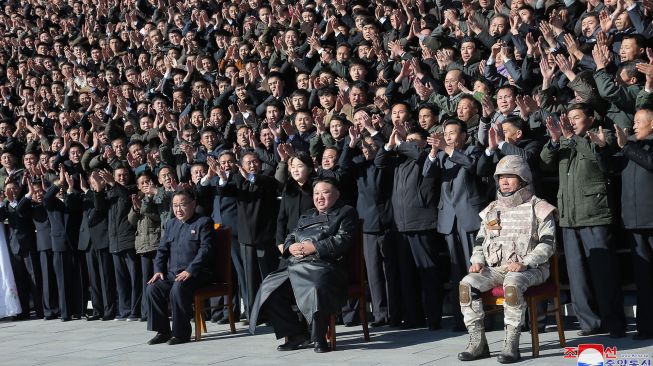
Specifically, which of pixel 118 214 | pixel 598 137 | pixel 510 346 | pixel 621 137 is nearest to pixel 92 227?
pixel 118 214

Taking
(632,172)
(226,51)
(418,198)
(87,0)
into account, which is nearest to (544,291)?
(632,172)

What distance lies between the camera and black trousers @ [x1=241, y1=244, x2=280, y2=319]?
35.8 feet

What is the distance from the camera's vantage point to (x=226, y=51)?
53.2 ft

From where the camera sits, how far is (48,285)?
13.0 metres

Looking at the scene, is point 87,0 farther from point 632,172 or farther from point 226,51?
point 632,172

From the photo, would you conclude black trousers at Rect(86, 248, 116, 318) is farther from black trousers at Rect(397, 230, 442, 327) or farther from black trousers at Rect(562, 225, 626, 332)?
black trousers at Rect(562, 225, 626, 332)

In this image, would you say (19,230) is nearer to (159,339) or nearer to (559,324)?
(159,339)

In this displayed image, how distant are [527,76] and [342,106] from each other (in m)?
2.32

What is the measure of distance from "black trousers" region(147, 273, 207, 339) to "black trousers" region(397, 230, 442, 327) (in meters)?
2.04

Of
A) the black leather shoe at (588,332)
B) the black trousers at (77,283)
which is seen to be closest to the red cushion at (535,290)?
the black leather shoe at (588,332)

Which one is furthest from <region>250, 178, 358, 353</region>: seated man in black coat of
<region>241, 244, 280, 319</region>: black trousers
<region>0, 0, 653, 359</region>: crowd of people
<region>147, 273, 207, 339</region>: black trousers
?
<region>241, 244, 280, 319</region>: black trousers

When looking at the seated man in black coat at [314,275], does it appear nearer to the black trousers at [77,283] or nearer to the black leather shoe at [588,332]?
the black leather shoe at [588,332]

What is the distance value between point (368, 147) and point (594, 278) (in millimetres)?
2609

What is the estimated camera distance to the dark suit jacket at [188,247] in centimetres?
1020
